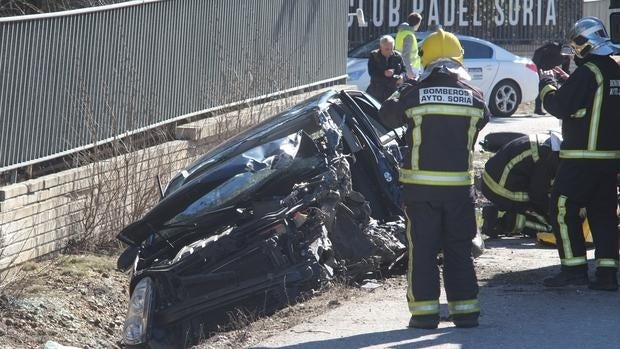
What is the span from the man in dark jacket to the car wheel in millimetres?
5098

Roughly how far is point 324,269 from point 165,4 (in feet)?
15.2

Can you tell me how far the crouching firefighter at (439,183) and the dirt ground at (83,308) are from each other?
84 centimetres

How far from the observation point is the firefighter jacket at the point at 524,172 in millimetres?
8820

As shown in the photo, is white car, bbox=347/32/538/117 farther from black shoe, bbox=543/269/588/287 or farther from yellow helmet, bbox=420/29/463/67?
yellow helmet, bbox=420/29/463/67

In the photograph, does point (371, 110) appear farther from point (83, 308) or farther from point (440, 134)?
point (83, 308)

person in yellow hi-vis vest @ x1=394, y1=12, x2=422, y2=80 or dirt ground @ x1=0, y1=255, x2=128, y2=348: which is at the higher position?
person in yellow hi-vis vest @ x1=394, y1=12, x2=422, y2=80

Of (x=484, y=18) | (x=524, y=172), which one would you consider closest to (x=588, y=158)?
(x=524, y=172)

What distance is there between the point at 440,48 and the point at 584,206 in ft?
5.73

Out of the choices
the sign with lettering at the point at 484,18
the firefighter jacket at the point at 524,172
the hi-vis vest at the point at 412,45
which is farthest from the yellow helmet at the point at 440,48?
the sign with lettering at the point at 484,18

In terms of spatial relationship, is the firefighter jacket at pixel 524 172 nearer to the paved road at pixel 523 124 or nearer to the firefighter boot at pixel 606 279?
the firefighter boot at pixel 606 279

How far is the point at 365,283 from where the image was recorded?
303 inches

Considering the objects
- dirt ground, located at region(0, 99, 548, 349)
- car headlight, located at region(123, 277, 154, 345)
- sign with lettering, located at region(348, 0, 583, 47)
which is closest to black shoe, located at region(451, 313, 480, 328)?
dirt ground, located at region(0, 99, 548, 349)

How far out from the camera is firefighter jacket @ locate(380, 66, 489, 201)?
628 centimetres

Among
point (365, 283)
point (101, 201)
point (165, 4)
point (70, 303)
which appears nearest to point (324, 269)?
point (365, 283)
